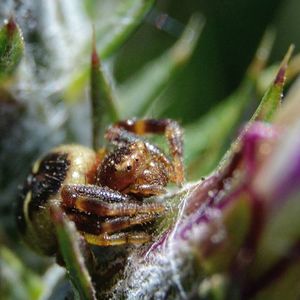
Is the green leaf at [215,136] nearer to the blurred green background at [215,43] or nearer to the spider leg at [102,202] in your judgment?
the spider leg at [102,202]

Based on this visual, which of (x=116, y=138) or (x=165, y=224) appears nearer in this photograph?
(x=165, y=224)

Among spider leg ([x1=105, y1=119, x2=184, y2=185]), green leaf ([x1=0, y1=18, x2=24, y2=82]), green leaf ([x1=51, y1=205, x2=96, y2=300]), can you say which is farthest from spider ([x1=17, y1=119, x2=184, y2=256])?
green leaf ([x1=0, y1=18, x2=24, y2=82])

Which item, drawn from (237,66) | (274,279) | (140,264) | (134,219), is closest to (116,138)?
(134,219)

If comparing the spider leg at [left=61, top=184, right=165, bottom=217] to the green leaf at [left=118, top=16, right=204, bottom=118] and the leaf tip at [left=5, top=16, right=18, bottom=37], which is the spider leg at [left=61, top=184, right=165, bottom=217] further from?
the green leaf at [left=118, top=16, right=204, bottom=118]

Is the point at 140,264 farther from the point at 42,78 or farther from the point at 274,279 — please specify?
the point at 42,78

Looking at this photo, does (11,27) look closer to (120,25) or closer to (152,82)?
(120,25)

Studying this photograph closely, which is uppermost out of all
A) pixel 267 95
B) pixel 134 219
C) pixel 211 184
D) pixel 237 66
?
pixel 267 95
